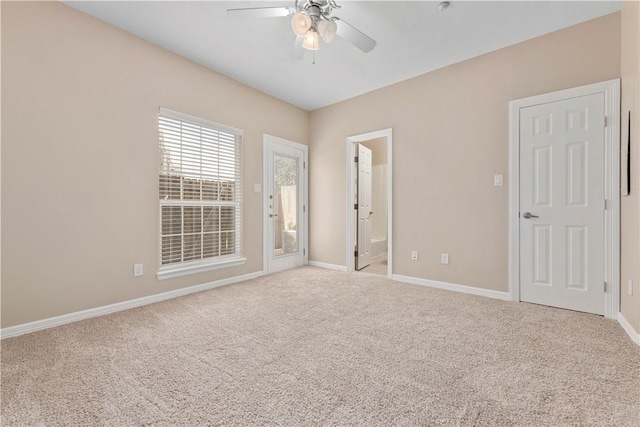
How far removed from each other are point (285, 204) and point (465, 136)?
8.95 feet

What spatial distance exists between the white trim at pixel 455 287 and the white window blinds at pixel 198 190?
2.32 meters

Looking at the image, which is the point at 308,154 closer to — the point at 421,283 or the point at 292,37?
the point at 292,37

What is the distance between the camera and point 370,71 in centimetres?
352

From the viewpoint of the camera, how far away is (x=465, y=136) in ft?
10.8

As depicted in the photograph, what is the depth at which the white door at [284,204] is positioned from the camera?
4227 millimetres

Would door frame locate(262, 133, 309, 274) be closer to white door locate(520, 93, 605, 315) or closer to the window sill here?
the window sill

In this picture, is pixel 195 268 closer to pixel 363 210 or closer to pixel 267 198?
pixel 267 198

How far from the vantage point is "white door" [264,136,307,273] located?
13.9 feet

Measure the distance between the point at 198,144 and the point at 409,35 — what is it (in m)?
2.63

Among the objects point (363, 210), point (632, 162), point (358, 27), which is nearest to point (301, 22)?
point (358, 27)

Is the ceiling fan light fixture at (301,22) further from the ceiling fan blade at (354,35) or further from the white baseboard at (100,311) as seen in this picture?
the white baseboard at (100,311)

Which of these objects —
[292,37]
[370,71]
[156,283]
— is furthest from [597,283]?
[156,283]

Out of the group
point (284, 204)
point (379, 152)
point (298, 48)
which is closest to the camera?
point (298, 48)

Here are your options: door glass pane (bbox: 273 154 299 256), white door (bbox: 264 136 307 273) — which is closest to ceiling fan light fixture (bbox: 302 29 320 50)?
white door (bbox: 264 136 307 273)
